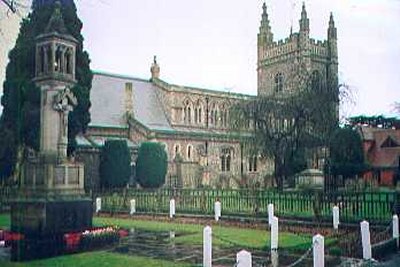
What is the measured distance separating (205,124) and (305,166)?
395 cm

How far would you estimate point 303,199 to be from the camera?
747cm

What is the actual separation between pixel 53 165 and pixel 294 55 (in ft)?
11.0

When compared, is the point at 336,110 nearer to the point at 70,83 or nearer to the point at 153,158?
the point at 153,158

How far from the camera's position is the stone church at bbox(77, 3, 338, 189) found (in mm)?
4945

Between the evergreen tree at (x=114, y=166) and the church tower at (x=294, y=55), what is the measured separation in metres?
2.01

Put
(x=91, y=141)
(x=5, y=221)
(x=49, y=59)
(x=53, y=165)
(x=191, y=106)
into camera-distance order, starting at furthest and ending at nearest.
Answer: (x=91, y=141) → (x=191, y=106) → (x=53, y=165) → (x=49, y=59) → (x=5, y=221)

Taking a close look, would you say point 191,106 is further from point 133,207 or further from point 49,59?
point 49,59

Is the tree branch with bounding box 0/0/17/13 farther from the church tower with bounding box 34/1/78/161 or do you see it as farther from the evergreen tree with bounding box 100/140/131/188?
the evergreen tree with bounding box 100/140/131/188

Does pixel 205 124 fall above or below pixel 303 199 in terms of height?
above

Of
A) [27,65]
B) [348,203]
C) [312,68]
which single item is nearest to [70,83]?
[27,65]

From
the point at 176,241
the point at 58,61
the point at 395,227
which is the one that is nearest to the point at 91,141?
the point at 58,61

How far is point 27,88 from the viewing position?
14.3ft

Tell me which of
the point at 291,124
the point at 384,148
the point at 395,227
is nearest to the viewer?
the point at 384,148

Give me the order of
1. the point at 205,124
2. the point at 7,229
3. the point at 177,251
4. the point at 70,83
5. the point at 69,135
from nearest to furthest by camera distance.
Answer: the point at 177,251 → the point at 7,229 → the point at 70,83 → the point at 69,135 → the point at 205,124
